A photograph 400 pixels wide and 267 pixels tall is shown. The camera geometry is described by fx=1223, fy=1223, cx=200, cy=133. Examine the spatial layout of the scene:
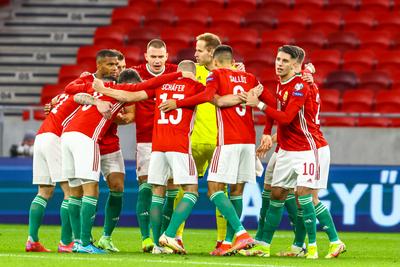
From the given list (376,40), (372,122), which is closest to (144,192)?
(372,122)

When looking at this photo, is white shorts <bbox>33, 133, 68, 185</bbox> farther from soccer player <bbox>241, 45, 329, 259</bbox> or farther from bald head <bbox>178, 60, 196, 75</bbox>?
soccer player <bbox>241, 45, 329, 259</bbox>

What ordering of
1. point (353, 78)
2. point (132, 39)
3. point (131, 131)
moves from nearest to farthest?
point (131, 131)
point (353, 78)
point (132, 39)

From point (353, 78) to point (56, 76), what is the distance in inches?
Result: 211

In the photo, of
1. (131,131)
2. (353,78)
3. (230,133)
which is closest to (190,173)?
(230,133)

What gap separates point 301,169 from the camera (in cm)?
1095

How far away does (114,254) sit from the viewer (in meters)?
11.0

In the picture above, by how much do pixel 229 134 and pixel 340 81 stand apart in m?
8.89

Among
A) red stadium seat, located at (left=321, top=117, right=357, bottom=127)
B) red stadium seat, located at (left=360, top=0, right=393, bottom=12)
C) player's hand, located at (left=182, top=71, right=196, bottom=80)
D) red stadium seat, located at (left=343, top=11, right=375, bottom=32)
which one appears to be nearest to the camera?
player's hand, located at (left=182, top=71, right=196, bottom=80)

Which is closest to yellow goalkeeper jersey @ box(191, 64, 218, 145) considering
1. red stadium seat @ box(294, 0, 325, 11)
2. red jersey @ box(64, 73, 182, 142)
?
red jersey @ box(64, 73, 182, 142)

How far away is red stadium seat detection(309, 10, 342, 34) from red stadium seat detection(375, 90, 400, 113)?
300 cm

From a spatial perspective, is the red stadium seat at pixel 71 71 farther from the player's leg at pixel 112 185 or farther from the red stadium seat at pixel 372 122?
the player's leg at pixel 112 185

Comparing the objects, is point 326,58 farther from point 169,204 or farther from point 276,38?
point 169,204

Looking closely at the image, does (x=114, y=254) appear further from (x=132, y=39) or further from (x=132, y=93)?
(x=132, y=39)

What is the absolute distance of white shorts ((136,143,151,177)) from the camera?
11742mm
